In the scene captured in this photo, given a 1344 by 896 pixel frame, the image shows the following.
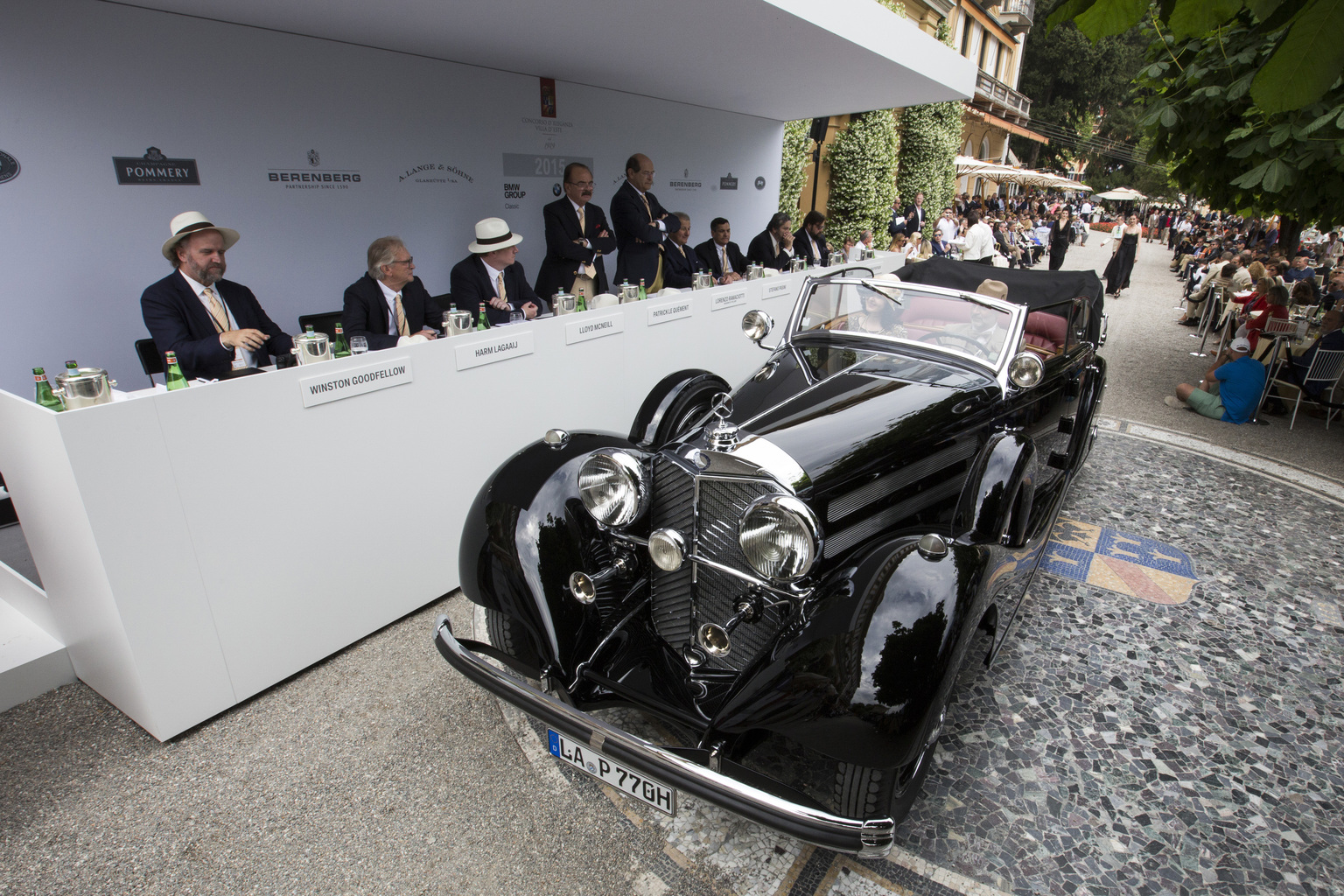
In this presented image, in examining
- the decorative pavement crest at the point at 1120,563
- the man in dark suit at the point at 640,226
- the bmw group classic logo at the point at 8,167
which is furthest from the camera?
the man in dark suit at the point at 640,226

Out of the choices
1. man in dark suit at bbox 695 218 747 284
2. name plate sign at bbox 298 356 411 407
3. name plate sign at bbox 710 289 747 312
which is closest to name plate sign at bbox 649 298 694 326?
name plate sign at bbox 710 289 747 312

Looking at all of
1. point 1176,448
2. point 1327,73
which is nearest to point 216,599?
point 1327,73

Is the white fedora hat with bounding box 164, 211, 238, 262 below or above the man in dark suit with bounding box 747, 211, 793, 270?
above

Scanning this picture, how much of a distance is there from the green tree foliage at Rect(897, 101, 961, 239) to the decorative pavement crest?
55.9 feet

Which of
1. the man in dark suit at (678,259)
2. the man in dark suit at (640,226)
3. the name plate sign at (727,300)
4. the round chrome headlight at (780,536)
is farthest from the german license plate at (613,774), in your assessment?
the man in dark suit at (678,259)

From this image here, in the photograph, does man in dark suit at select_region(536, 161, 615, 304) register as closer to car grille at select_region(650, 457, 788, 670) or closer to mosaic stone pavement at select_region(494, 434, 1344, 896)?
car grille at select_region(650, 457, 788, 670)

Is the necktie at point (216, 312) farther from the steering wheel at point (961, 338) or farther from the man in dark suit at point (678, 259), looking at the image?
the man in dark suit at point (678, 259)

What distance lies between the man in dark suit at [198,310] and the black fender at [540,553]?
6.18 feet

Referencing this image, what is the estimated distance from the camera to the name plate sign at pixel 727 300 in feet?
19.1

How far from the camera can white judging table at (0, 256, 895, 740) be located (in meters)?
2.53

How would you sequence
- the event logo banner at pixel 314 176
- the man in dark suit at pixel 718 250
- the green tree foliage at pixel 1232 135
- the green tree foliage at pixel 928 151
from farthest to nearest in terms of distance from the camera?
the green tree foliage at pixel 928 151, the man in dark suit at pixel 718 250, the event logo banner at pixel 314 176, the green tree foliage at pixel 1232 135

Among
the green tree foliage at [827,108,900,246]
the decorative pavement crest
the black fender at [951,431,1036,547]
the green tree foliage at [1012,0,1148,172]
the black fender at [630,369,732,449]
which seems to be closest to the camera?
the black fender at [951,431,1036,547]

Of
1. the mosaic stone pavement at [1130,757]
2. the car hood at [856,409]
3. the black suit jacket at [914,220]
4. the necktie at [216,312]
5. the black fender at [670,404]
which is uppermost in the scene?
the black suit jacket at [914,220]

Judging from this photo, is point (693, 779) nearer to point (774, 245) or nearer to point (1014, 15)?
point (774, 245)
